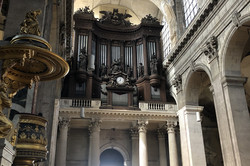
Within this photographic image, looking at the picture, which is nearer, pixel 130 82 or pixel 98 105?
pixel 98 105

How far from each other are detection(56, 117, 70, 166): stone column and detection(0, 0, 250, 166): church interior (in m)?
0.06

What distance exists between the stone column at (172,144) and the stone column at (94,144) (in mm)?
Answer: 4505

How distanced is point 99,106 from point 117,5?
12375 mm

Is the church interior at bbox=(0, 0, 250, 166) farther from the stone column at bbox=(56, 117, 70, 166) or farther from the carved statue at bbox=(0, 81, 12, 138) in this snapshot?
the carved statue at bbox=(0, 81, 12, 138)

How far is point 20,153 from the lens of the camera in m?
4.50

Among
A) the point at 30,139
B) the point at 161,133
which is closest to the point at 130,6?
the point at 161,133

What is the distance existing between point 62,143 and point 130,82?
6279mm

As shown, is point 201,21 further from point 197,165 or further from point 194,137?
point 197,165

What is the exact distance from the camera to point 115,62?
18.7 metres

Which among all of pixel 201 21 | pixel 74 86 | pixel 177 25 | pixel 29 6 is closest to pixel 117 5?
pixel 177 25

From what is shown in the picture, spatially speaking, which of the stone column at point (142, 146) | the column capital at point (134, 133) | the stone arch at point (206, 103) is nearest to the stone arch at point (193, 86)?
the stone arch at point (206, 103)

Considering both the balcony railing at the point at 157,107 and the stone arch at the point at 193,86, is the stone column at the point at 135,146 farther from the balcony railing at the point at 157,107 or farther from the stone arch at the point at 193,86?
the stone arch at the point at 193,86

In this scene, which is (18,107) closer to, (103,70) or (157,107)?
(157,107)

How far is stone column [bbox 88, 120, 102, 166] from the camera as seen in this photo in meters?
14.5
